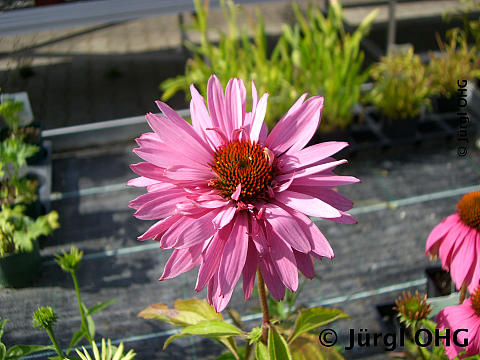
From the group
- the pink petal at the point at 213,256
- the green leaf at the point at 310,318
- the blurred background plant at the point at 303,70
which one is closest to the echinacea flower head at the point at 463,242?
the green leaf at the point at 310,318

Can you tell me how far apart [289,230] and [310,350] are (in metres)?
0.43

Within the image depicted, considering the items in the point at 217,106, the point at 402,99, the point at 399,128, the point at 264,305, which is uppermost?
the point at 402,99

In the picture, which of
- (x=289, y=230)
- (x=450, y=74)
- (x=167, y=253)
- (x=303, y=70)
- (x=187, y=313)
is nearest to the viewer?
(x=289, y=230)

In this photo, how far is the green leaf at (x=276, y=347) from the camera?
893 millimetres

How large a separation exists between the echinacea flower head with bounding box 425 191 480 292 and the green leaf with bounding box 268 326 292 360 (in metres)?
0.33

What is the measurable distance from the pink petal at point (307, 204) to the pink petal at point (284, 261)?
0.05 meters

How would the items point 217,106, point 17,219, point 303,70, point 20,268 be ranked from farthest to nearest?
point 303,70
point 17,219
point 20,268
point 217,106

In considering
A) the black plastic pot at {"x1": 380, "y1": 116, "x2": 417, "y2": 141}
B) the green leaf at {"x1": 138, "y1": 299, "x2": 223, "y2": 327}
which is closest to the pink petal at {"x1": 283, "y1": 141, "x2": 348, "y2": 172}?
the green leaf at {"x1": 138, "y1": 299, "x2": 223, "y2": 327}

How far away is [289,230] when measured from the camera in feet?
2.52

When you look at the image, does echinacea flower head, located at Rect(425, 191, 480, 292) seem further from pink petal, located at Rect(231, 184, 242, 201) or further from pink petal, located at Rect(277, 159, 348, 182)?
pink petal, located at Rect(231, 184, 242, 201)

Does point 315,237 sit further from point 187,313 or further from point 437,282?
point 437,282

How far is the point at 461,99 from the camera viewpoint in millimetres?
2334

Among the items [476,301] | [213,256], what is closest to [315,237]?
[213,256]

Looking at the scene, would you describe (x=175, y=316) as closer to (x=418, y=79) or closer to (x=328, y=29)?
(x=328, y=29)
